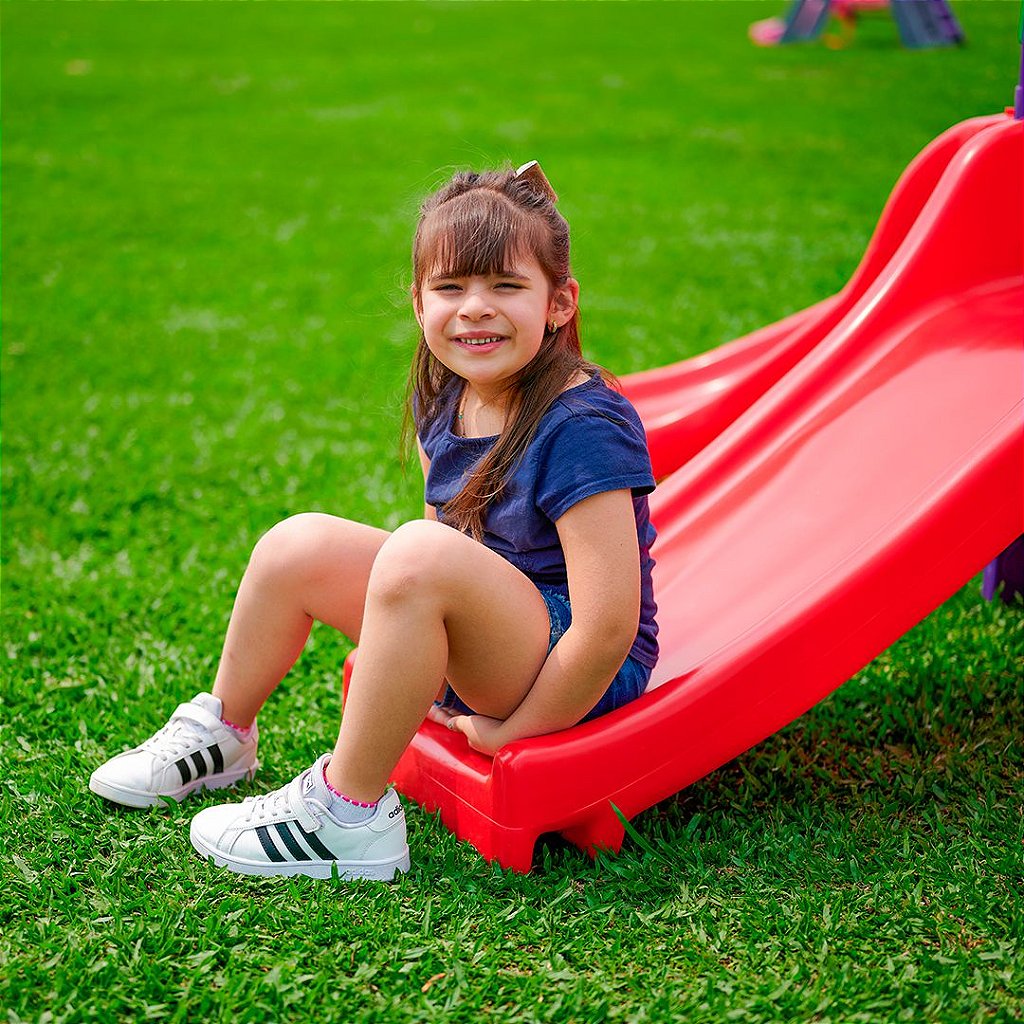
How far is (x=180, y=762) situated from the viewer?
7.82 feet

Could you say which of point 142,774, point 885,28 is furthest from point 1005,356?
point 885,28

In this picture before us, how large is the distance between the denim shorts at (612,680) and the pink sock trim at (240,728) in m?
0.45

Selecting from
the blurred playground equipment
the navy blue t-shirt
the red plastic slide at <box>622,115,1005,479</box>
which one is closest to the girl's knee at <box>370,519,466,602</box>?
the navy blue t-shirt

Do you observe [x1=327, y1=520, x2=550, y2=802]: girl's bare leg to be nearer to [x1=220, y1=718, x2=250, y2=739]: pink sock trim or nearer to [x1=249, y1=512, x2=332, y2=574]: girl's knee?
[x1=249, y1=512, x2=332, y2=574]: girl's knee

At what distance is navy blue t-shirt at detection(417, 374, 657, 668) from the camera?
79.4 inches

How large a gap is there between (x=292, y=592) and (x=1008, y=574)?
5.83ft

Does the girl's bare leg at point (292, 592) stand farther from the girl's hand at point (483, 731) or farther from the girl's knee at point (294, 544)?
the girl's hand at point (483, 731)

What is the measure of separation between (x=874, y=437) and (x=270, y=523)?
1.71m

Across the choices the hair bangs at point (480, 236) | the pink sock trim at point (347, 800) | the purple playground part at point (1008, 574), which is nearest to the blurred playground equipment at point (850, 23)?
the purple playground part at point (1008, 574)

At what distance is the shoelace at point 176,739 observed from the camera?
239 centimetres

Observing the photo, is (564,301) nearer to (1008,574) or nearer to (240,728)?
(240,728)

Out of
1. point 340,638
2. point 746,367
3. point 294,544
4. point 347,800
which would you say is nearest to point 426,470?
point 294,544

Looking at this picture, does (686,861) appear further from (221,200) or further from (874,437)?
(221,200)

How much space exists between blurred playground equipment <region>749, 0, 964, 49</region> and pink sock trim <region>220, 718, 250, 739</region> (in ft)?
39.7
